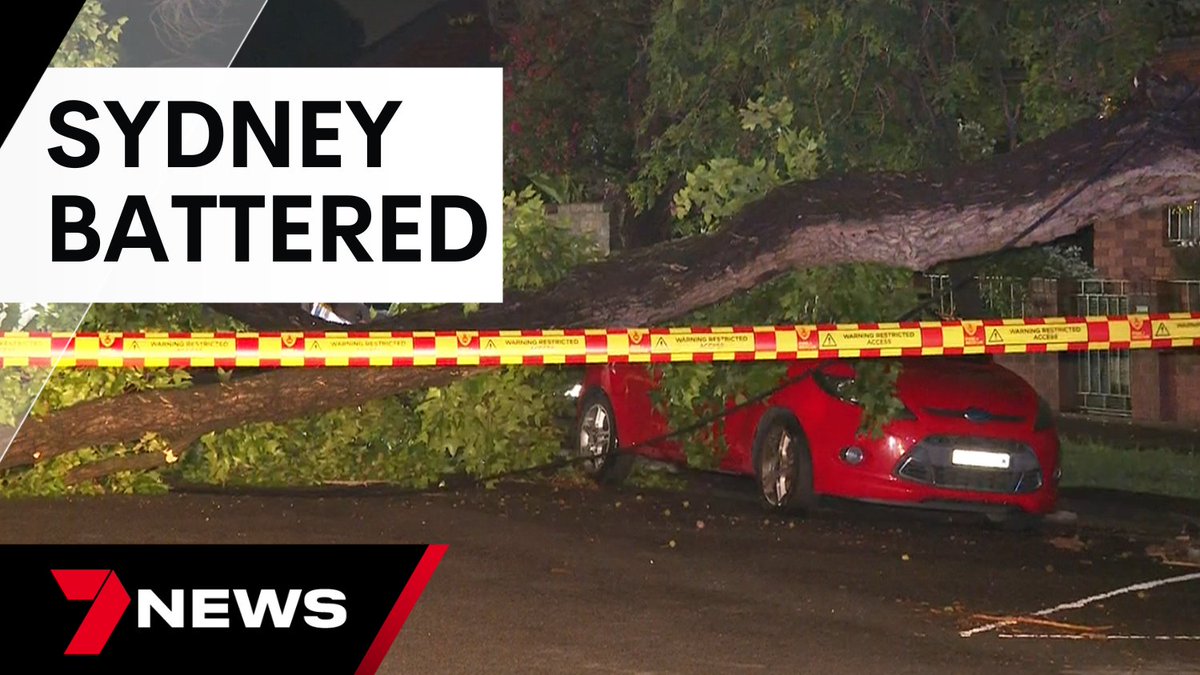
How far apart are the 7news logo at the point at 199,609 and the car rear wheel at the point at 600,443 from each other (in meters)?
5.43

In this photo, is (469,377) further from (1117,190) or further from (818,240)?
(1117,190)

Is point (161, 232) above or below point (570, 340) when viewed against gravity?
above

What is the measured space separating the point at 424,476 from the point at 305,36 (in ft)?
118

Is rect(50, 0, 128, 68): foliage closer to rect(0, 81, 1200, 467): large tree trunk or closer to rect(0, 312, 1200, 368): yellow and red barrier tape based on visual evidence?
rect(0, 81, 1200, 467): large tree trunk

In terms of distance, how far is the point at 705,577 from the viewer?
9.53m

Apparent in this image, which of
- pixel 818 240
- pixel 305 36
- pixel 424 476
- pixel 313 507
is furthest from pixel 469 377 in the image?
pixel 305 36

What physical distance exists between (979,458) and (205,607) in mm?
5575

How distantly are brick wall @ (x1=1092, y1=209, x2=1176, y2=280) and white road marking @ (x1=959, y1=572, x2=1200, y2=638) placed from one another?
11.4 m

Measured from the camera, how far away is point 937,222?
12555 mm

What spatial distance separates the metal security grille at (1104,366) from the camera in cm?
2047

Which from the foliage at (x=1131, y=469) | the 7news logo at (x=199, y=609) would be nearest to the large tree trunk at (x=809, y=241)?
the foliage at (x=1131, y=469)

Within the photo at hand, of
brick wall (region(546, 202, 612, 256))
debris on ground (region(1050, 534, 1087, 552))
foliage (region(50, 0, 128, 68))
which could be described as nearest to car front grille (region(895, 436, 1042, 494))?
debris on ground (region(1050, 534, 1087, 552))

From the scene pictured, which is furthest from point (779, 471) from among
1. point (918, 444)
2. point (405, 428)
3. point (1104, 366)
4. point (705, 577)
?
point (1104, 366)

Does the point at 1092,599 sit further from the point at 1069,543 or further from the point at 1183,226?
the point at 1183,226
